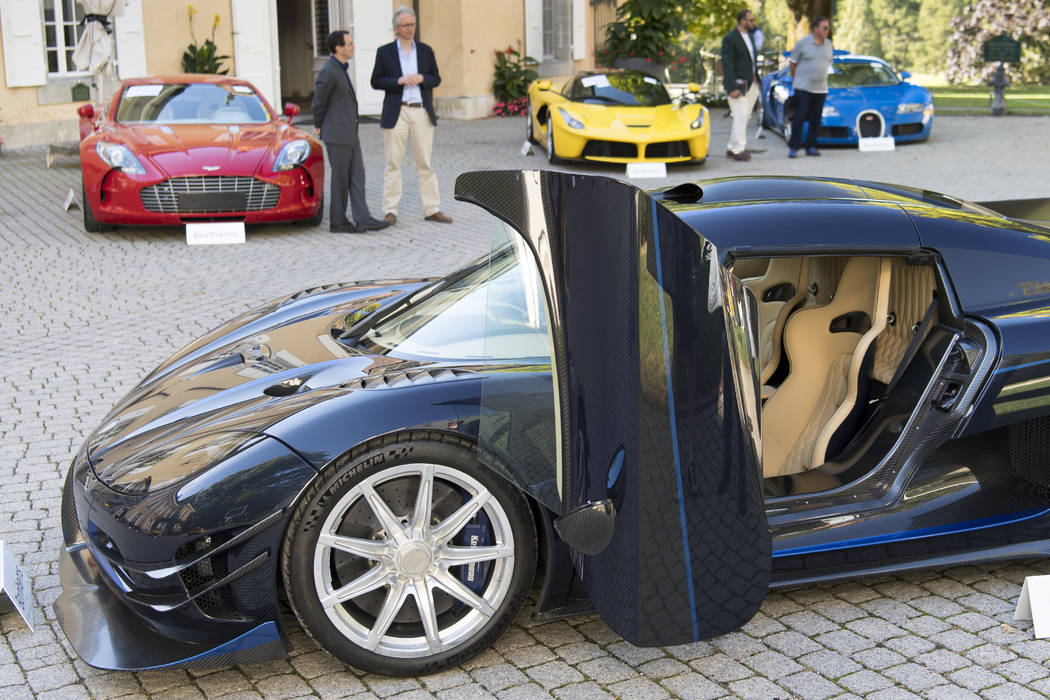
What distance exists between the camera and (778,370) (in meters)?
4.37

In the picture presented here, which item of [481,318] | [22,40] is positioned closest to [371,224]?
[481,318]

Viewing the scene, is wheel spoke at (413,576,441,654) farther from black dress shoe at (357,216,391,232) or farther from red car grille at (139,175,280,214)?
black dress shoe at (357,216,391,232)

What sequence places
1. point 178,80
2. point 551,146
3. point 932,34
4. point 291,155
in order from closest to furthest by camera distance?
1. point 291,155
2. point 178,80
3. point 551,146
4. point 932,34

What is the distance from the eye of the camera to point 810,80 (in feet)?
50.0

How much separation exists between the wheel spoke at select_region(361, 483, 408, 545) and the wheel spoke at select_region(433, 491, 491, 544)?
0.10 m

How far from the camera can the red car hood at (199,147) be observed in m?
10.5

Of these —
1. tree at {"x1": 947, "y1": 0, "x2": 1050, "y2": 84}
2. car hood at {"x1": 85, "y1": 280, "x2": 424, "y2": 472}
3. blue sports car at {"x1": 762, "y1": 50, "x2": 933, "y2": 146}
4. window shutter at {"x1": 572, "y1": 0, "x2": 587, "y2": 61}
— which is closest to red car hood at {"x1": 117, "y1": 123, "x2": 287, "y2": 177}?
car hood at {"x1": 85, "y1": 280, "x2": 424, "y2": 472}

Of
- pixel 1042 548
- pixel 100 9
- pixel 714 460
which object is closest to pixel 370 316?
pixel 714 460

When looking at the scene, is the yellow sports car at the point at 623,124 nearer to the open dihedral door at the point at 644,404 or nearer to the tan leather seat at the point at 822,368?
the tan leather seat at the point at 822,368

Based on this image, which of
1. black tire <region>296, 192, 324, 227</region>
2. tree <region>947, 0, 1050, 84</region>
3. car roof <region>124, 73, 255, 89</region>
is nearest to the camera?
black tire <region>296, 192, 324, 227</region>

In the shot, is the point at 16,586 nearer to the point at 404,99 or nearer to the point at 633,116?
the point at 404,99

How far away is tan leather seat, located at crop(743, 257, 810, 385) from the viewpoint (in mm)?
4395

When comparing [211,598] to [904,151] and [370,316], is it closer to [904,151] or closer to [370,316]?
[370,316]

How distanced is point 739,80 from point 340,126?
6.38m
